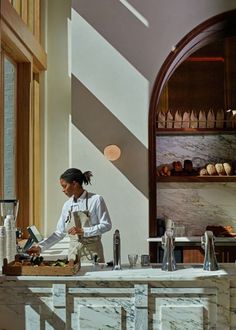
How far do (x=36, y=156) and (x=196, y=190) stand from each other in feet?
6.43

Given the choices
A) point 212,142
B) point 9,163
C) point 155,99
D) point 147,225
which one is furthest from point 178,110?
point 9,163

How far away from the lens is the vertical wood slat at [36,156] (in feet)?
20.1

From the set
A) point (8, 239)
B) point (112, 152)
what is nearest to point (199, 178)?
point (112, 152)

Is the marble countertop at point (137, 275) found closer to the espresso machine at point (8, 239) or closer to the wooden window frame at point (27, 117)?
the espresso machine at point (8, 239)

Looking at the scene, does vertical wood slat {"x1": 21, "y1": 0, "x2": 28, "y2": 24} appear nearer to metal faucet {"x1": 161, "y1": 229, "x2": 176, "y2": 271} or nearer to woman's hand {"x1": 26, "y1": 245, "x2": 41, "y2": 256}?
woman's hand {"x1": 26, "y1": 245, "x2": 41, "y2": 256}

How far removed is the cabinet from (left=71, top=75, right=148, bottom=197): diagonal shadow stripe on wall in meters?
1.02

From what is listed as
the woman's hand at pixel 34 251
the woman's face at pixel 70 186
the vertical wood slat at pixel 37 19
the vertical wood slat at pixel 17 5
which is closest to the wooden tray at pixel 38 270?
the woman's hand at pixel 34 251

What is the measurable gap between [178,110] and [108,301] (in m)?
3.77

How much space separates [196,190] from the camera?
251 inches

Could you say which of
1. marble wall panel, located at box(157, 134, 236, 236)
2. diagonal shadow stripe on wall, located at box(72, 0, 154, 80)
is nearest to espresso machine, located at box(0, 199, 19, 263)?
diagonal shadow stripe on wall, located at box(72, 0, 154, 80)

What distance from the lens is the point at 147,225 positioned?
532 centimetres

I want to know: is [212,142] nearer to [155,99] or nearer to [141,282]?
[155,99]

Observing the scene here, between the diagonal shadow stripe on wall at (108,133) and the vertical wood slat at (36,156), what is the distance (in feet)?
3.10

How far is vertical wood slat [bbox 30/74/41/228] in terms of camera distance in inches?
241
